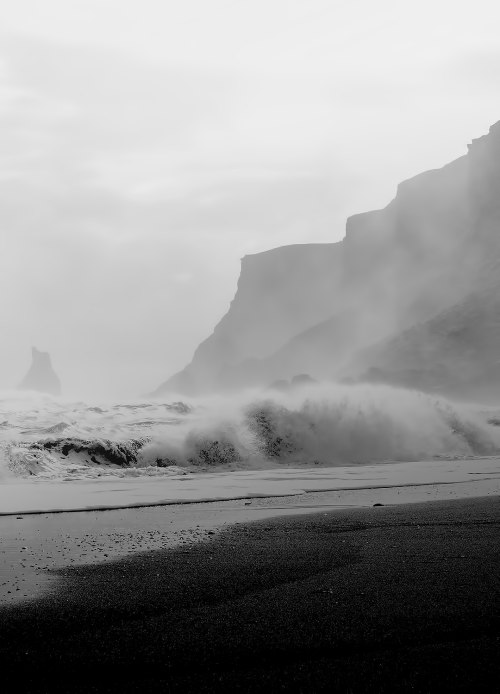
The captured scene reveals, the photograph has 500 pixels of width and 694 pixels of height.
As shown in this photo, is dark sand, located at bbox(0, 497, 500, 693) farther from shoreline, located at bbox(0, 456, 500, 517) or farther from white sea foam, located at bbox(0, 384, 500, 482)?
white sea foam, located at bbox(0, 384, 500, 482)

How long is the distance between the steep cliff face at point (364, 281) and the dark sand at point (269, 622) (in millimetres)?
66402

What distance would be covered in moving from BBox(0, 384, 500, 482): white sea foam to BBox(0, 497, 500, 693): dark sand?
945cm

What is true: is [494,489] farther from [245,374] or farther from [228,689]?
[245,374]

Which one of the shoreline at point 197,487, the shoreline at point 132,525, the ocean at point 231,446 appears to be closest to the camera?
the shoreline at point 132,525

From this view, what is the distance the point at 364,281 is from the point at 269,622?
9697cm

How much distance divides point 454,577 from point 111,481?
363 inches

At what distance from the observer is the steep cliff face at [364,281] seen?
74312 mm

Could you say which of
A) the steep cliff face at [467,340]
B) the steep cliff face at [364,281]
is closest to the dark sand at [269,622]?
the steep cliff face at [467,340]

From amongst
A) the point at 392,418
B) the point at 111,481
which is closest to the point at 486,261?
the point at 392,418

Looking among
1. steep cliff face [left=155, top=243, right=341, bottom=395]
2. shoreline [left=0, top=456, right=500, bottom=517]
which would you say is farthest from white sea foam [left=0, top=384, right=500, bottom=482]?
steep cliff face [left=155, top=243, right=341, bottom=395]

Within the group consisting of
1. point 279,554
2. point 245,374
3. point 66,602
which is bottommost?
point 245,374

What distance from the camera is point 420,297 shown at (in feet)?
257

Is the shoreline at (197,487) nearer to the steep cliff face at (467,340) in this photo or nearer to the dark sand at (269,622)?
the dark sand at (269,622)

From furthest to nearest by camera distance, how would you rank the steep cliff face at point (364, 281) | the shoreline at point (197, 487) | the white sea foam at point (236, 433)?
the steep cliff face at point (364, 281), the white sea foam at point (236, 433), the shoreline at point (197, 487)
